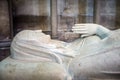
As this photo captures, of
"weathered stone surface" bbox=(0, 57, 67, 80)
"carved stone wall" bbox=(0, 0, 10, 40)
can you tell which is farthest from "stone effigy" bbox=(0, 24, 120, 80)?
"carved stone wall" bbox=(0, 0, 10, 40)

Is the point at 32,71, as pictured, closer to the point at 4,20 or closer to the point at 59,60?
the point at 59,60

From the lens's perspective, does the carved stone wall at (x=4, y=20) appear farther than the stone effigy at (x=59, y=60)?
Yes

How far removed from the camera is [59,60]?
1673 millimetres

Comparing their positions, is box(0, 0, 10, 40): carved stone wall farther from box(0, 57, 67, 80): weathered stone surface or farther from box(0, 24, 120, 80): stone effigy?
box(0, 57, 67, 80): weathered stone surface

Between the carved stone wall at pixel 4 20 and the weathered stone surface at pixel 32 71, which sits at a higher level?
the carved stone wall at pixel 4 20

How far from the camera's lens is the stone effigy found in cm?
156

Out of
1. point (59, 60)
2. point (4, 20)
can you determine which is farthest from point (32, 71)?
point (4, 20)

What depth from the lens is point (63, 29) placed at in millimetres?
3469

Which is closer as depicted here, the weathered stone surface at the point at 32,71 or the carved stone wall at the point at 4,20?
the weathered stone surface at the point at 32,71

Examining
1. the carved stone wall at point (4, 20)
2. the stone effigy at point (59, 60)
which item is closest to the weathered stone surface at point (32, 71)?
the stone effigy at point (59, 60)

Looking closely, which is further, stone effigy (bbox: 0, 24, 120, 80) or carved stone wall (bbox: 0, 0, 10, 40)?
carved stone wall (bbox: 0, 0, 10, 40)

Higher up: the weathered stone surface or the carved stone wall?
the carved stone wall

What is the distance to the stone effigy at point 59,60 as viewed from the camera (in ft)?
5.12

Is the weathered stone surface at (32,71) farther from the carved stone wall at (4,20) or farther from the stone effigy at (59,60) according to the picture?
the carved stone wall at (4,20)
